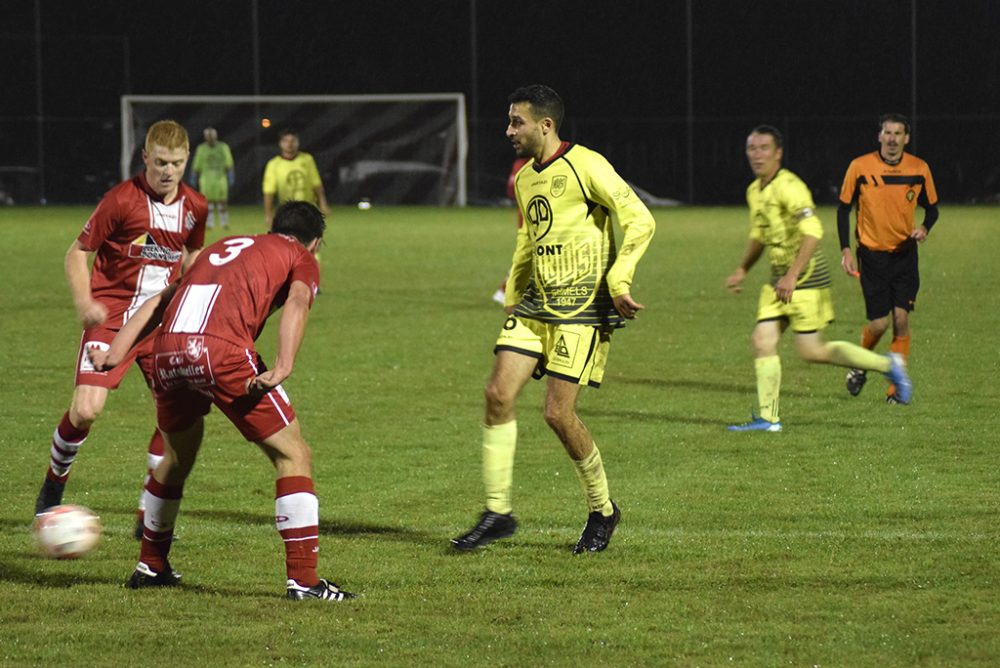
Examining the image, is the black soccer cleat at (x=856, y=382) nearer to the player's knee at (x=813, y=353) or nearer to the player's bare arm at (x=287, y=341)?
the player's knee at (x=813, y=353)

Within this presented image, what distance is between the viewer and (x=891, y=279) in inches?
454

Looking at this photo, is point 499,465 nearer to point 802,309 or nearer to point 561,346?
point 561,346

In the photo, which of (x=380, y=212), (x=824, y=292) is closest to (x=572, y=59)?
(x=380, y=212)

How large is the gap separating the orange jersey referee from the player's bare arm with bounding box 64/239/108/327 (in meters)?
6.24

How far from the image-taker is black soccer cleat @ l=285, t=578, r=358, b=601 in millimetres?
5734

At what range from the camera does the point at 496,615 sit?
5609 mm

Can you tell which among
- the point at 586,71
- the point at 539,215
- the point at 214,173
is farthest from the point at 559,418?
Result: the point at 586,71

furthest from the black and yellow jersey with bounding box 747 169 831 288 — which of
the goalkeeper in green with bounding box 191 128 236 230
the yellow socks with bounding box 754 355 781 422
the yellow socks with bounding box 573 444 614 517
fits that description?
the goalkeeper in green with bounding box 191 128 236 230

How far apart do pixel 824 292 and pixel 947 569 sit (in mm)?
4023

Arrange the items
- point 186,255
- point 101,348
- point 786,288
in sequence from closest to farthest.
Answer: point 101,348
point 186,255
point 786,288

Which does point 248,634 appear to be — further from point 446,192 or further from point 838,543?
point 446,192

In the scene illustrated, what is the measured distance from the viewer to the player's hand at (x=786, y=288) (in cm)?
966

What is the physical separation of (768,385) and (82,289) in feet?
15.3

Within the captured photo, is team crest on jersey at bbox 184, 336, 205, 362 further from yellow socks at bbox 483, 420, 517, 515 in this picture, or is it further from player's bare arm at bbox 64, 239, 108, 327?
yellow socks at bbox 483, 420, 517, 515
